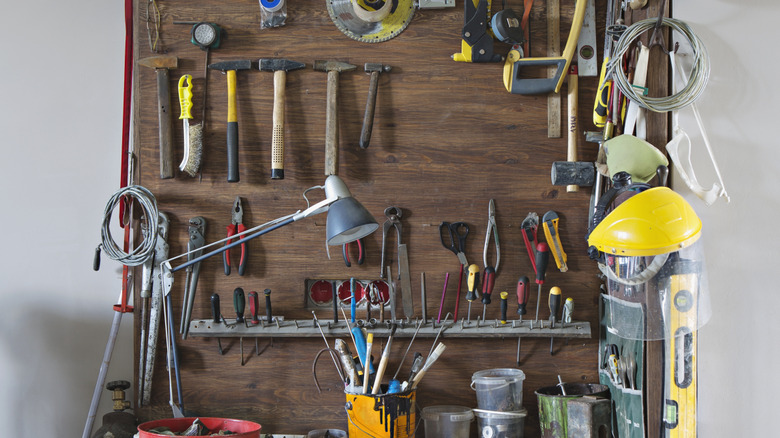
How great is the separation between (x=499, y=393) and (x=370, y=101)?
47.7 inches

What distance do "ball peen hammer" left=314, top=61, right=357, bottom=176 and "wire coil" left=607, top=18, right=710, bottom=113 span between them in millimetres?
1031

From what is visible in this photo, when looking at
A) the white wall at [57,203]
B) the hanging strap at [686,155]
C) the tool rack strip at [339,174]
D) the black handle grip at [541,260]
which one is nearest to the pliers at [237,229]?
the tool rack strip at [339,174]

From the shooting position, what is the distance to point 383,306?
2.67 metres

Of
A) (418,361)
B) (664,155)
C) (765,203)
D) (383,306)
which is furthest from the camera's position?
(383,306)

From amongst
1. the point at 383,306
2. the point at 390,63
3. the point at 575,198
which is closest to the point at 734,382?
the point at 575,198

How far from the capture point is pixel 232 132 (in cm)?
260

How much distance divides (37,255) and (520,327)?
1.92 meters

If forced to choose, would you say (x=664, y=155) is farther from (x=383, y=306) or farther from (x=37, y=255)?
(x=37, y=255)

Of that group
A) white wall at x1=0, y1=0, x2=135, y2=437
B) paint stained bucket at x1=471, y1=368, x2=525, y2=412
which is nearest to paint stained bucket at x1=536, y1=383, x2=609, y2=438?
paint stained bucket at x1=471, y1=368, x2=525, y2=412

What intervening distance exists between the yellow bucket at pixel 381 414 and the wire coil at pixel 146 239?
3.09ft

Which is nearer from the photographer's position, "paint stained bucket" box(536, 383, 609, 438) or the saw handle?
"paint stained bucket" box(536, 383, 609, 438)

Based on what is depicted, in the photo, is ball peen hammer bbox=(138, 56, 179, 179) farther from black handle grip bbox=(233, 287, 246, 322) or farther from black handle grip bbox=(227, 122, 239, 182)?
black handle grip bbox=(233, 287, 246, 322)

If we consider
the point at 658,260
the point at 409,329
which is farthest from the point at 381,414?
the point at 658,260

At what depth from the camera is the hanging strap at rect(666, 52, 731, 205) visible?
6.49ft
